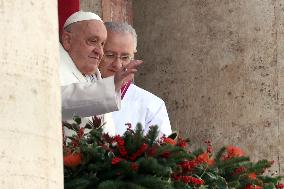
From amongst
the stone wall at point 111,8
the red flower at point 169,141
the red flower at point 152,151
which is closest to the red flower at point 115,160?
the red flower at point 152,151

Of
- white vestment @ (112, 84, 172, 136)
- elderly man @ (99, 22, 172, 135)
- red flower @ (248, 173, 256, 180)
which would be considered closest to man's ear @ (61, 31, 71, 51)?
elderly man @ (99, 22, 172, 135)

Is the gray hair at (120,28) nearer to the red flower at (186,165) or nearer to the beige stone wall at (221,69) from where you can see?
the beige stone wall at (221,69)

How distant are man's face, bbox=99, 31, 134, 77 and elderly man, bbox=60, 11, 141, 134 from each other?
1.10 ft

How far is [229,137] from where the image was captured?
8.88 meters

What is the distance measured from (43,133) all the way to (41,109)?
0.08 metres

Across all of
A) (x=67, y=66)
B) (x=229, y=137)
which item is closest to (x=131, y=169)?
(x=67, y=66)

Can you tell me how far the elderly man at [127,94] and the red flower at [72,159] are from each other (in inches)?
84.0

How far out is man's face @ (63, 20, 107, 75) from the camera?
20.5 ft

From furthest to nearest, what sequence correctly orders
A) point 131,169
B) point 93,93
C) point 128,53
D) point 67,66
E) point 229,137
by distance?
point 229,137, point 128,53, point 67,66, point 93,93, point 131,169

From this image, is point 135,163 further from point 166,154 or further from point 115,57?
point 115,57

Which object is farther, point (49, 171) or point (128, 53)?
point (128, 53)

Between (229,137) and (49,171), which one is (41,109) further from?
(229,137)

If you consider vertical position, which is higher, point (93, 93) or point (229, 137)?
point (93, 93)

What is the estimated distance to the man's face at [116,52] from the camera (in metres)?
6.96
